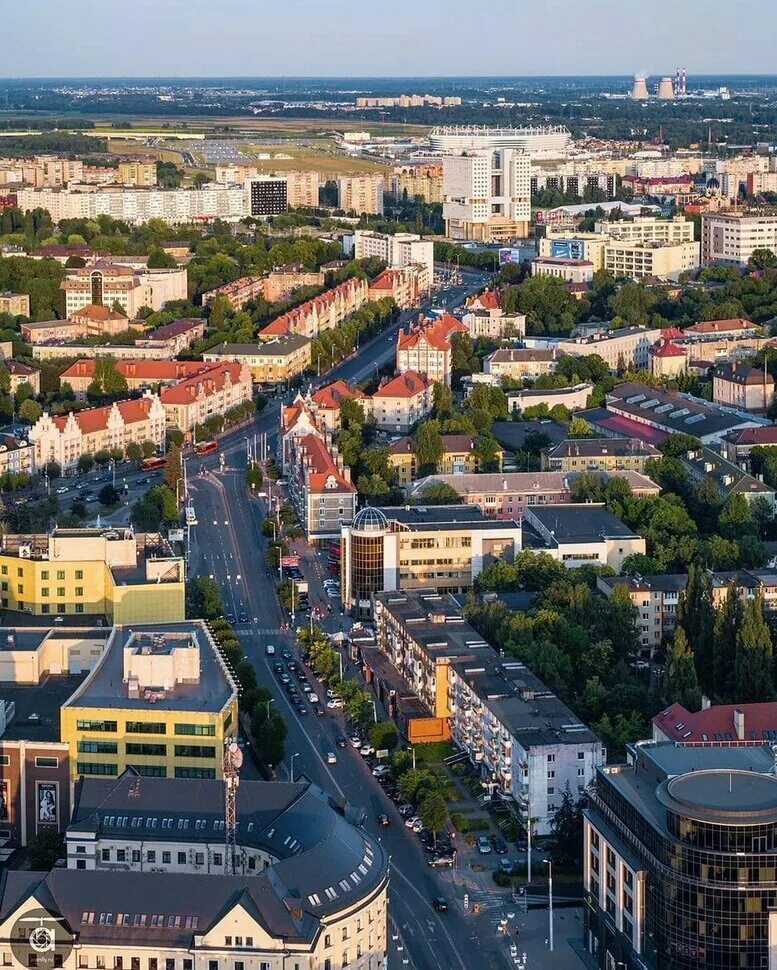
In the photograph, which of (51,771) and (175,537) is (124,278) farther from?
(51,771)

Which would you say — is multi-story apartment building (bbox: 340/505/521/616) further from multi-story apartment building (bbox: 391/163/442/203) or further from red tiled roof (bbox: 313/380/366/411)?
multi-story apartment building (bbox: 391/163/442/203)

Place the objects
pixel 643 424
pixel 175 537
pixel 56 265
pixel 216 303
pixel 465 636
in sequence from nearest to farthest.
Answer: pixel 465 636 → pixel 175 537 → pixel 643 424 → pixel 216 303 → pixel 56 265

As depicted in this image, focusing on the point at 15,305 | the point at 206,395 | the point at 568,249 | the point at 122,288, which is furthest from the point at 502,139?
the point at 206,395

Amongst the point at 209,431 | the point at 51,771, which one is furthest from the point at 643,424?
the point at 51,771

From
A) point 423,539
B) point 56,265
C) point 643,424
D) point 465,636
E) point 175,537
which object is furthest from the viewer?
point 56,265

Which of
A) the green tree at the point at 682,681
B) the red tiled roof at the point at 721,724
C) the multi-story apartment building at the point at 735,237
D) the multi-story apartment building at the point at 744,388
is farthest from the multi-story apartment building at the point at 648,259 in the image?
the red tiled roof at the point at 721,724

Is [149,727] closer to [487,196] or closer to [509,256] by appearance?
[509,256]
